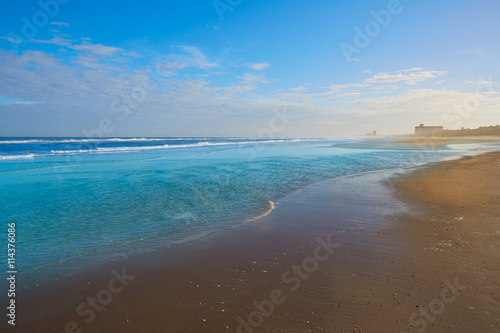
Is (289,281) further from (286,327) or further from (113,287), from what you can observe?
(113,287)

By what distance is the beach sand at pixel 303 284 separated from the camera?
146 inches

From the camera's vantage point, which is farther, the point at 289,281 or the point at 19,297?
the point at 289,281

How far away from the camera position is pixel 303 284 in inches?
184

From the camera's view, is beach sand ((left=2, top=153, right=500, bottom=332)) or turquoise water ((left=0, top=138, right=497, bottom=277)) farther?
turquoise water ((left=0, top=138, right=497, bottom=277))

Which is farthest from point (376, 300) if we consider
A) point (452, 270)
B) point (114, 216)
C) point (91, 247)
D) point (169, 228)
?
point (114, 216)

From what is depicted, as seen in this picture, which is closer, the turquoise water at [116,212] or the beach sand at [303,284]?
the beach sand at [303,284]

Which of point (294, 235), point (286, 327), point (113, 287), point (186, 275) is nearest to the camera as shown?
point (286, 327)

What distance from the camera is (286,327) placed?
3.59 meters

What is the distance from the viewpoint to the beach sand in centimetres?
370

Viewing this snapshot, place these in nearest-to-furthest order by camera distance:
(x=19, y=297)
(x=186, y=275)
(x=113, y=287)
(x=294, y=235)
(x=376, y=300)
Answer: (x=376, y=300), (x=19, y=297), (x=113, y=287), (x=186, y=275), (x=294, y=235)

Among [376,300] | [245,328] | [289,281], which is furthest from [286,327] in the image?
[376,300]

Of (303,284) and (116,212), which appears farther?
(116,212)

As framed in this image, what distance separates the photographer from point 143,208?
991cm

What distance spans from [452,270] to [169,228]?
674cm
